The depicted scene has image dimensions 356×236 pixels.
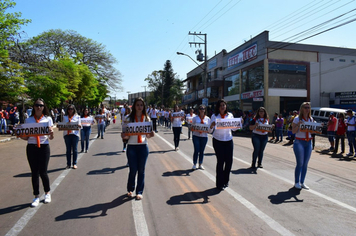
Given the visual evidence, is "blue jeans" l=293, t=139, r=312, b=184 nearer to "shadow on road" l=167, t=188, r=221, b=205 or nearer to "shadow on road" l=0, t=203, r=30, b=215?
"shadow on road" l=167, t=188, r=221, b=205

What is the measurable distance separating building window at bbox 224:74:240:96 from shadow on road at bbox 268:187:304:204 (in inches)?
1140

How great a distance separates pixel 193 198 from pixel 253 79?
26.6 metres

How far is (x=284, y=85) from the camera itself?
27.8 meters

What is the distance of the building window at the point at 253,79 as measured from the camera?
92.9 feet

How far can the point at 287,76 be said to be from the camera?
1099 inches

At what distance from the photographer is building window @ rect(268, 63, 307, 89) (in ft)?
90.1

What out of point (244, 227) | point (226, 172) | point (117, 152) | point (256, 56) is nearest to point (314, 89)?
point (256, 56)

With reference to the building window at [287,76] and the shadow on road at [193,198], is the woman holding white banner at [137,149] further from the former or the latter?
the building window at [287,76]

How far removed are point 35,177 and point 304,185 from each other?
593 centimetres

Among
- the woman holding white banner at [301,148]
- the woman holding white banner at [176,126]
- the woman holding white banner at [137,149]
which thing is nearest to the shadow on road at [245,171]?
the woman holding white banner at [301,148]

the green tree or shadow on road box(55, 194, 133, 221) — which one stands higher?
the green tree

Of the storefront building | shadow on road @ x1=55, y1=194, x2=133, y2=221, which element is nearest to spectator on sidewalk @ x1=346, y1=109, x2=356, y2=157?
shadow on road @ x1=55, y1=194, x2=133, y2=221

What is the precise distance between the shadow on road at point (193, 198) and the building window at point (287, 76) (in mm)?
23884

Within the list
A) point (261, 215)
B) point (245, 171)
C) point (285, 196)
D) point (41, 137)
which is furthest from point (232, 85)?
point (41, 137)
